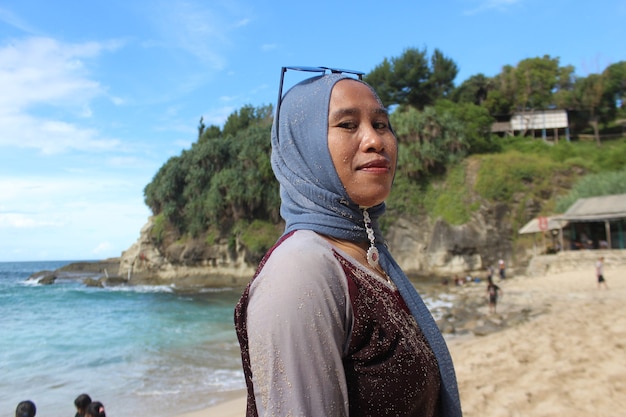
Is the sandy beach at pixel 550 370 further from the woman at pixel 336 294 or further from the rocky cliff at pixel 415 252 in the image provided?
the rocky cliff at pixel 415 252

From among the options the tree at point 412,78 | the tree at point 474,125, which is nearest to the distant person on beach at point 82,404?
the tree at point 474,125

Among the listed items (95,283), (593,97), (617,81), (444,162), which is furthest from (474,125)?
(95,283)

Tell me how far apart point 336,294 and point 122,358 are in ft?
39.0

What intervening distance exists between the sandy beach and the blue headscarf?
3.87 meters

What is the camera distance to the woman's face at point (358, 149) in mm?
1137

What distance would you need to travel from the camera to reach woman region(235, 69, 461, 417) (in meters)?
0.86

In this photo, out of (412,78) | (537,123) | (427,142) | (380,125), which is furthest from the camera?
(537,123)

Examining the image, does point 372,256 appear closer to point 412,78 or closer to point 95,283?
point 412,78

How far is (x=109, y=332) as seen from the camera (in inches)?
615

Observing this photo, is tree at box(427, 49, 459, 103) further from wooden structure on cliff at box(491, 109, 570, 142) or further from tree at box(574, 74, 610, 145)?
tree at box(574, 74, 610, 145)

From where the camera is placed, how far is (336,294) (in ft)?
3.07

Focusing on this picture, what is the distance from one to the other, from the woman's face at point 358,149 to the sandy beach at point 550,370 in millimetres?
4109

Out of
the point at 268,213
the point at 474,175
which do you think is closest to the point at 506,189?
the point at 474,175

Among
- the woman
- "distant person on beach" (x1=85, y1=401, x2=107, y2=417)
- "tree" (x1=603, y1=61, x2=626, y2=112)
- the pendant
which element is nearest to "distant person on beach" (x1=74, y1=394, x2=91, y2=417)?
"distant person on beach" (x1=85, y1=401, x2=107, y2=417)
